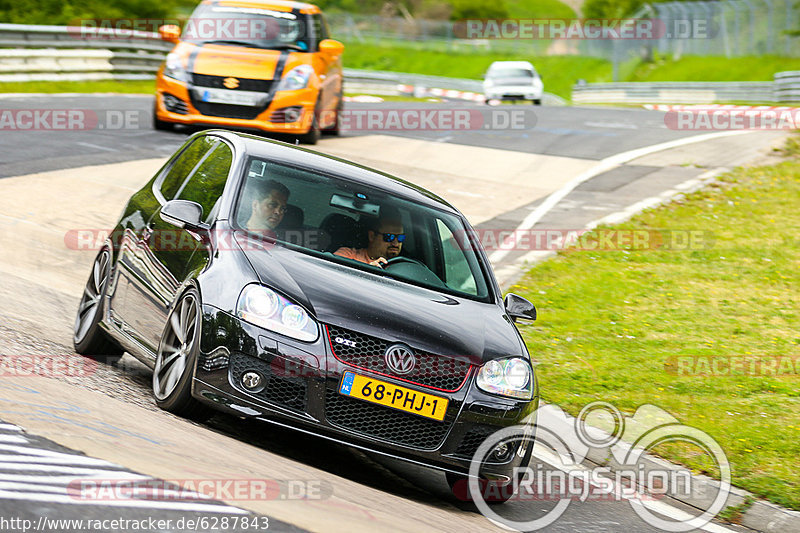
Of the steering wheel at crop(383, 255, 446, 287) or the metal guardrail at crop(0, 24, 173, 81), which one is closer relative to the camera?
the steering wheel at crop(383, 255, 446, 287)

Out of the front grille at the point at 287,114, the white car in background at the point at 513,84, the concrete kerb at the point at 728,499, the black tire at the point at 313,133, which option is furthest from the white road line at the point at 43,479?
the white car in background at the point at 513,84

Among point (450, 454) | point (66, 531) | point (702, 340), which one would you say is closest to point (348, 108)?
point (702, 340)

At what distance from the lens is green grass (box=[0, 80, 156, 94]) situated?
23.2m

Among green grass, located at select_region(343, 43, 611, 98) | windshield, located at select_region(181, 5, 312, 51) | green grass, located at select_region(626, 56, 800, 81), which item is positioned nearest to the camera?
windshield, located at select_region(181, 5, 312, 51)

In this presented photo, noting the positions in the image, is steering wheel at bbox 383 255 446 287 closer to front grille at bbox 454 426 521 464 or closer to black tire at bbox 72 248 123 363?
front grille at bbox 454 426 521 464

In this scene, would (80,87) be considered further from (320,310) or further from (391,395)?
(391,395)

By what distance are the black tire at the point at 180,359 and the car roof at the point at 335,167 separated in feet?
4.33

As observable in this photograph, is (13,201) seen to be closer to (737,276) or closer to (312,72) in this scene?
(312,72)

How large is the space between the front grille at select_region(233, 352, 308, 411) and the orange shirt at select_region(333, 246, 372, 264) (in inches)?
48.0

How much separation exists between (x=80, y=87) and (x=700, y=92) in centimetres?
2384

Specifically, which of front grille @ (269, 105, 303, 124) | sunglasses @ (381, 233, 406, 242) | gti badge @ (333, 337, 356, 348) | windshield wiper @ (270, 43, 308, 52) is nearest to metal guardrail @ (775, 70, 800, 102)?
windshield wiper @ (270, 43, 308, 52)

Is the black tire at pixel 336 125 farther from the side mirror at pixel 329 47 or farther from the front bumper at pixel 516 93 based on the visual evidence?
the front bumper at pixel 516 93

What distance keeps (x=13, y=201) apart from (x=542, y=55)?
75968mm

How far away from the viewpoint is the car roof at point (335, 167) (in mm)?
7094
